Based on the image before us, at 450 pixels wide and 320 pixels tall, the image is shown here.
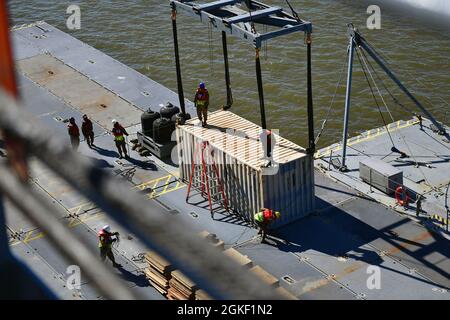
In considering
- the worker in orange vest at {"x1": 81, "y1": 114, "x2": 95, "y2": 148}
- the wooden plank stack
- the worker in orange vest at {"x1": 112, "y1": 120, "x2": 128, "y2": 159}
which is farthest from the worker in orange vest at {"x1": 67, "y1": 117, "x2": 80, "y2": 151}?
the wooden plank stack

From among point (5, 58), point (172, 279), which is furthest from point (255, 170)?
point (5, 58)

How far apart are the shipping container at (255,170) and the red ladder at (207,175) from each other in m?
0.15

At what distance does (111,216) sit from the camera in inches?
97.7

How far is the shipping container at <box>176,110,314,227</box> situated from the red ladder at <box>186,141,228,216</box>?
146 mm

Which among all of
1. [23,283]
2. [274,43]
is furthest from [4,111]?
[274,43]

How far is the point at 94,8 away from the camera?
51906 millimetres

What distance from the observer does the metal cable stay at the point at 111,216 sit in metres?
2.38

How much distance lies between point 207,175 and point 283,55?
61.2 ft

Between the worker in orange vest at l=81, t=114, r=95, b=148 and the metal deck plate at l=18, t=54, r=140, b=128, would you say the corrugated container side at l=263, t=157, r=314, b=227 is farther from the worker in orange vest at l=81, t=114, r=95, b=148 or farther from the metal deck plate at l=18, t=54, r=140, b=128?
the metal deck plate at l=18, t=54, r=140, b=128

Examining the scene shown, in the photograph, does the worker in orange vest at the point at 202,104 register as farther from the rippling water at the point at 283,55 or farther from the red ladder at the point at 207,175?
the rippling water at the point at 283,55

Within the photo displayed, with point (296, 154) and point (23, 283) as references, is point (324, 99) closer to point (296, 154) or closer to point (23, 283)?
point (296, 154)

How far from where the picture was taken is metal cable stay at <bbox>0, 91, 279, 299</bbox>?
2385mm

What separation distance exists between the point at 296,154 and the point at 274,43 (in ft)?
72.2

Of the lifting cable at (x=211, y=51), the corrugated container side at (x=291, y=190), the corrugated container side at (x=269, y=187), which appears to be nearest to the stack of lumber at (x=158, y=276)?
the corrugated container side at (x=269, y=187)
